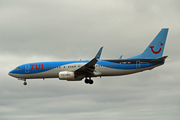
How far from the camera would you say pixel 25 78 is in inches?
2126

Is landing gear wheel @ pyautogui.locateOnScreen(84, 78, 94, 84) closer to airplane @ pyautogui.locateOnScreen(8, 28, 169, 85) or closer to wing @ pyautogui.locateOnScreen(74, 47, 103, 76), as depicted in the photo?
airplane @ pyautogui.locateOnScreen(8, 28, 169, 85)

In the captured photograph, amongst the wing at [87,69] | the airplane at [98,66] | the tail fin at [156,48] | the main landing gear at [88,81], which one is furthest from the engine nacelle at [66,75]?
the tail fin at [156,48]

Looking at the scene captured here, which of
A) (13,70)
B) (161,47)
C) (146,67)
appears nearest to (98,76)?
(146,67)

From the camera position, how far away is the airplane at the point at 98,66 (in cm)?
4938

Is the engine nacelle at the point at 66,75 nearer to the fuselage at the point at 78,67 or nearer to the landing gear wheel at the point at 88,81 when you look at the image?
the fuselage at the point at 78,67

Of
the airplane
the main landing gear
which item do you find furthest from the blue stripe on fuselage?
the main landing gear

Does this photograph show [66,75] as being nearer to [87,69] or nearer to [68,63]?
[68,63]

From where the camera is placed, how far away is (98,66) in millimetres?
50312

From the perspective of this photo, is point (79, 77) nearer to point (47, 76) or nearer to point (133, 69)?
point (47, 76)

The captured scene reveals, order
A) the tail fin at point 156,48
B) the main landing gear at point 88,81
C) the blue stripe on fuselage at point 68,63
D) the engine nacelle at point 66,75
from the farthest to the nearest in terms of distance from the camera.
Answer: the main landing gear at point 88,81
the tail fin at point 156,48
the blue stripe on fuselage at point 68,63
the engine nacelle at point 66,75

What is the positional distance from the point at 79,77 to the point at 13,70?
12.0 metres

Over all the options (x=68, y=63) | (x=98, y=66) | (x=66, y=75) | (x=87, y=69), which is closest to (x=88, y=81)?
(x=87, y=69)

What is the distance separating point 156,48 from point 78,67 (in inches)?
520

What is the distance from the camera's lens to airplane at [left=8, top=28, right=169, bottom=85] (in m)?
49.4
